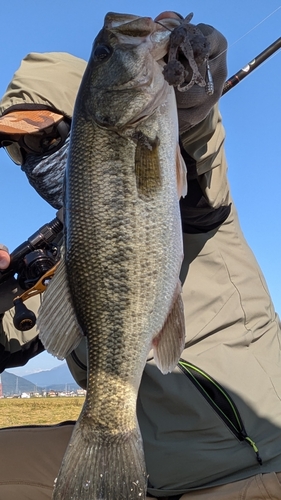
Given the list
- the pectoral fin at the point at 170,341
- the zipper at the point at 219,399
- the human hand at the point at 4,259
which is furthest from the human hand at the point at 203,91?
the human hand at the point at 4,259

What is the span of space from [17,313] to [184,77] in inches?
69.2

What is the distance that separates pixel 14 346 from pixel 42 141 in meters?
1.55

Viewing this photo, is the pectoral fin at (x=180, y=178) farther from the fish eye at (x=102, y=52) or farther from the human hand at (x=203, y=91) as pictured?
the fish eye at (x=102, y=52)

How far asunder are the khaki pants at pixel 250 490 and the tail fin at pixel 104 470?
93cm

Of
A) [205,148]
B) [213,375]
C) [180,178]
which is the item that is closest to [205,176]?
[205,148]

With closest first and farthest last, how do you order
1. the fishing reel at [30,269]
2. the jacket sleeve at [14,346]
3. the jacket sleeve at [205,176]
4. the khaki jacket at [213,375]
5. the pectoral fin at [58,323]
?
the pectoral fin at [58,323]
the jacket sleeve at [205,176]
the khaki jacket at [213,375]
the fishing reel at [30,269]
the jacket sleeve at [14,346]

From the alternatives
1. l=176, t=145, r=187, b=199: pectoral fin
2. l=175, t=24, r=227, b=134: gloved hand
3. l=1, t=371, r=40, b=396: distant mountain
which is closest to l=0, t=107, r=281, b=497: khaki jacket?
l=175, t=24, r=227, b=134: gloved hand

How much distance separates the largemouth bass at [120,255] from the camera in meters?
1.98

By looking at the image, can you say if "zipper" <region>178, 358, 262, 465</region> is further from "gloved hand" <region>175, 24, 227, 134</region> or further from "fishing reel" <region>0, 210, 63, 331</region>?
"gloved hand" <region>175, 24, 227, 134</region>

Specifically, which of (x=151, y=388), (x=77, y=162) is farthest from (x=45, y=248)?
(x=77, y=162)

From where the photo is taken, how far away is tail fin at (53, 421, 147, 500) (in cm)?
194

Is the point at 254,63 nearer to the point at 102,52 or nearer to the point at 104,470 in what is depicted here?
the point at 102,52

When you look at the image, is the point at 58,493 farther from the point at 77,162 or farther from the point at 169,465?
the point at 77,162

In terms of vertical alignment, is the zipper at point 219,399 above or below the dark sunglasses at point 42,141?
below
